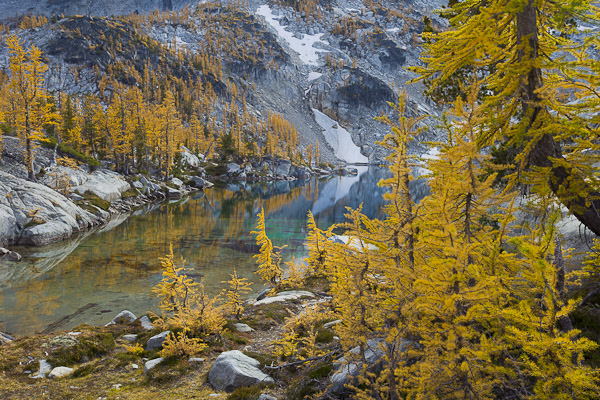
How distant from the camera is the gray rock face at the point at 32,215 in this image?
23.5 meters

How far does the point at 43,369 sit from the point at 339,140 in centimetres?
15957

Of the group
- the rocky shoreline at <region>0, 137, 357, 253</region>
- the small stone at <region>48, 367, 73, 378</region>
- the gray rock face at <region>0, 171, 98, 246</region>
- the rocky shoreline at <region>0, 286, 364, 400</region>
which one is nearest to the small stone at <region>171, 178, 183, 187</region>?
the rocky shoreline at <region>0, 137, 357, 253</region>

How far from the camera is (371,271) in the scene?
16.9 feet

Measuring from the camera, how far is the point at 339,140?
162 m

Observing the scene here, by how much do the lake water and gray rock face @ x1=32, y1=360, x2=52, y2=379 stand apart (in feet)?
15.2

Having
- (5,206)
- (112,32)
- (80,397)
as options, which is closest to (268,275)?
(80,397)

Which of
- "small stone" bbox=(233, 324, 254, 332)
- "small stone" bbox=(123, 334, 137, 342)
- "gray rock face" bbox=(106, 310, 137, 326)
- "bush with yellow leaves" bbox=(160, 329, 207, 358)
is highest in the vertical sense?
"bush with yellow leaves" bbox=(160, 329, 207, 358)

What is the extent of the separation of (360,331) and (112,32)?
529ft

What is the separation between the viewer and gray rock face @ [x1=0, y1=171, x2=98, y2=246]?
23.5 meters

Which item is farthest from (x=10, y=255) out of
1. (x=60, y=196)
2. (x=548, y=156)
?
(x=548, y=156)

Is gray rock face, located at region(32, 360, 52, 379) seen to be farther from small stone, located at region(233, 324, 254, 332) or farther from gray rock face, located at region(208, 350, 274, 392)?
small stone, located at region(233, 324, 254, 332)

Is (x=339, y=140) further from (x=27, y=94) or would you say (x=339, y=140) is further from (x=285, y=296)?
(x=285, y=296)

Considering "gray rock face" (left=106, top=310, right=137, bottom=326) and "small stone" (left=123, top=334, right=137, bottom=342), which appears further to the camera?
"gray rock face" (left=106, top=310, right=137, bottom=326)

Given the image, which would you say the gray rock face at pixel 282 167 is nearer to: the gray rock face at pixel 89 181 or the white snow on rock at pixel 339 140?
the white snow on rock at pixel 339 140
